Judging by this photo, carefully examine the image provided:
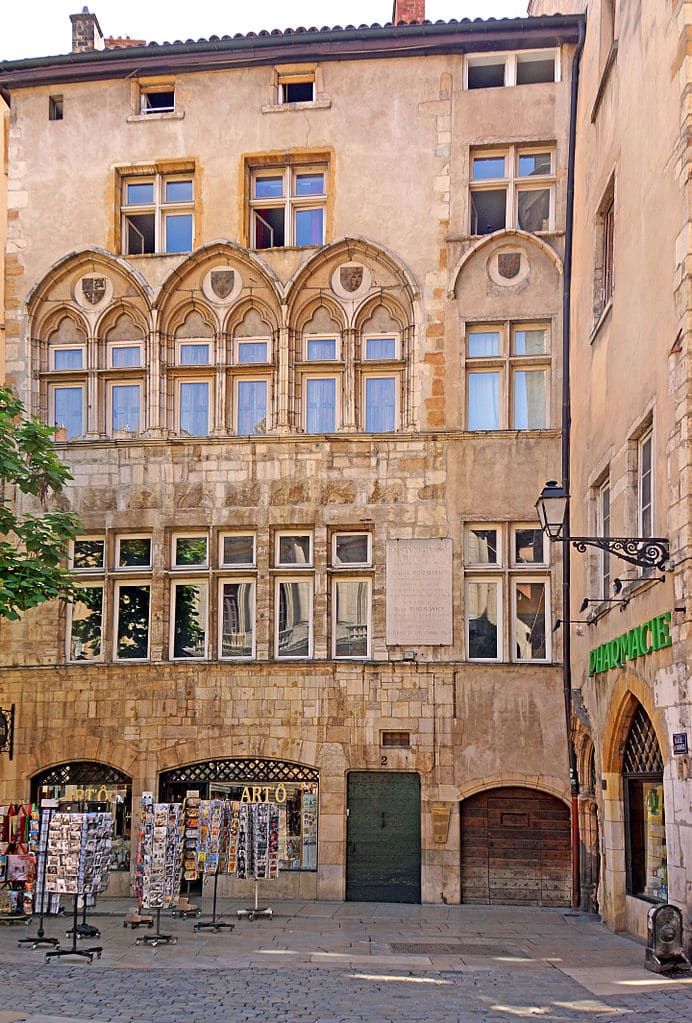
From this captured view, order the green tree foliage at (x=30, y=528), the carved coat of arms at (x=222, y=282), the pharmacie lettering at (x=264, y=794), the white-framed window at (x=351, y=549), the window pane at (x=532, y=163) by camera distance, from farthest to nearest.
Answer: the carved coat of arms at (x=222, y=282) < the window pane at (x=532, y=163) < the white-framed window at (x=351, y=549) < the pharmacie lettering at (x=264, y=794) < the green tree foliage at (x=30, y=528)

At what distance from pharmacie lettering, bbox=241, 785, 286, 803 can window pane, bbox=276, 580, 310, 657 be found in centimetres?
185

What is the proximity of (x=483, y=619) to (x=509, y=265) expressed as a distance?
5.12m

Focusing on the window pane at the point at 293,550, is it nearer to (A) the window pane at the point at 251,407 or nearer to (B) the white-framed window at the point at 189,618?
(B) the white-framed window at the point at 189,618

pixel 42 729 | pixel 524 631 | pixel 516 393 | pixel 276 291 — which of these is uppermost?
pixel 276 291

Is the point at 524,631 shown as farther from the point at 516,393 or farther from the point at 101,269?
the point at 101,269

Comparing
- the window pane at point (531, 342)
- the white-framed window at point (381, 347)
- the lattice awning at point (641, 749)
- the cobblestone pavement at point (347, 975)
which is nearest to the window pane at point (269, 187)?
the white-framed window at point (381, 347)

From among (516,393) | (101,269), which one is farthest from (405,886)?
(101,269)

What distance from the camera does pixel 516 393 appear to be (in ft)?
64.4

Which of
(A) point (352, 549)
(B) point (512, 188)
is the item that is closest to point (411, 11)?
(B) point (512, 188)

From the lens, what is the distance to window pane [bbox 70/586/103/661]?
65.1 feet

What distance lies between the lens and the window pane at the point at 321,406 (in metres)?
19.9

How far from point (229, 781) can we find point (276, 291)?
7084mm

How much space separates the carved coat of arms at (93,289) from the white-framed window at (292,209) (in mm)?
2373

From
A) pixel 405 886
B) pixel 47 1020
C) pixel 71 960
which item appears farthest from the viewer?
pixel 405 886
